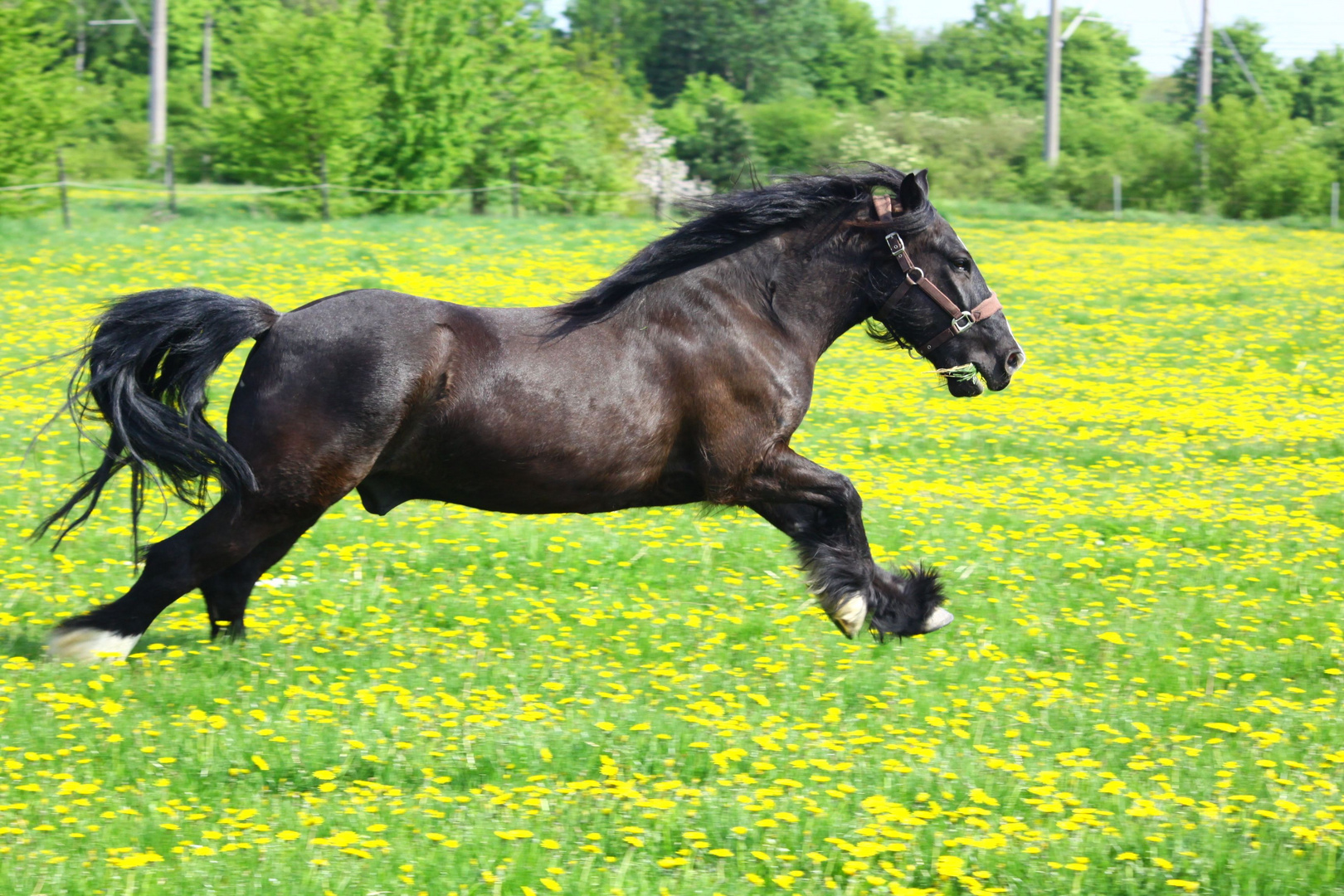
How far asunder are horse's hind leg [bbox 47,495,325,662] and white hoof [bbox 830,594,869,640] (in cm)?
237

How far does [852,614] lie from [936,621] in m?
0.48

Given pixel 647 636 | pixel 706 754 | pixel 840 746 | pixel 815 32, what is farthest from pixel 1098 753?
pixel 815 32

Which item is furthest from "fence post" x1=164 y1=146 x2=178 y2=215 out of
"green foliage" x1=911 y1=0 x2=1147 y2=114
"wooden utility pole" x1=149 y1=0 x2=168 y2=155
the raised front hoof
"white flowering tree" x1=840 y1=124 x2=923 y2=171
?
"green foliage" x1=911 y1=0 x2=1147 y2=114

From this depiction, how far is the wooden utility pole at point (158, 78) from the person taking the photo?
33.9 meters

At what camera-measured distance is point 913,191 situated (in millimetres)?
6406

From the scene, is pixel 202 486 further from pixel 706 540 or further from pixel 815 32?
pixel 815 32

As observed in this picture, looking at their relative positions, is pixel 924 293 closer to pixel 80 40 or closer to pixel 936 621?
pixel 936 621

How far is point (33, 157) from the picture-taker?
25891 millimetres

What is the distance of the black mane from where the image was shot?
6.28 metres

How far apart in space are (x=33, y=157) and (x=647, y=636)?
76.8 ft

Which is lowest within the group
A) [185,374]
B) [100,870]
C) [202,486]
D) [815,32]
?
[100,870]

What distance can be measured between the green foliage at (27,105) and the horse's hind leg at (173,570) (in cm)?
2127

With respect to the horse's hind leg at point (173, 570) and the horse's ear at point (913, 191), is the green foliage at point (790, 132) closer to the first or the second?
the horse's ear at point (913, 191)

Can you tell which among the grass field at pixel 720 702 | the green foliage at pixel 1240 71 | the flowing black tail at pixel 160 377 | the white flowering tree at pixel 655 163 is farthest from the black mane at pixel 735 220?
the green foliage at pixel 1240 71
